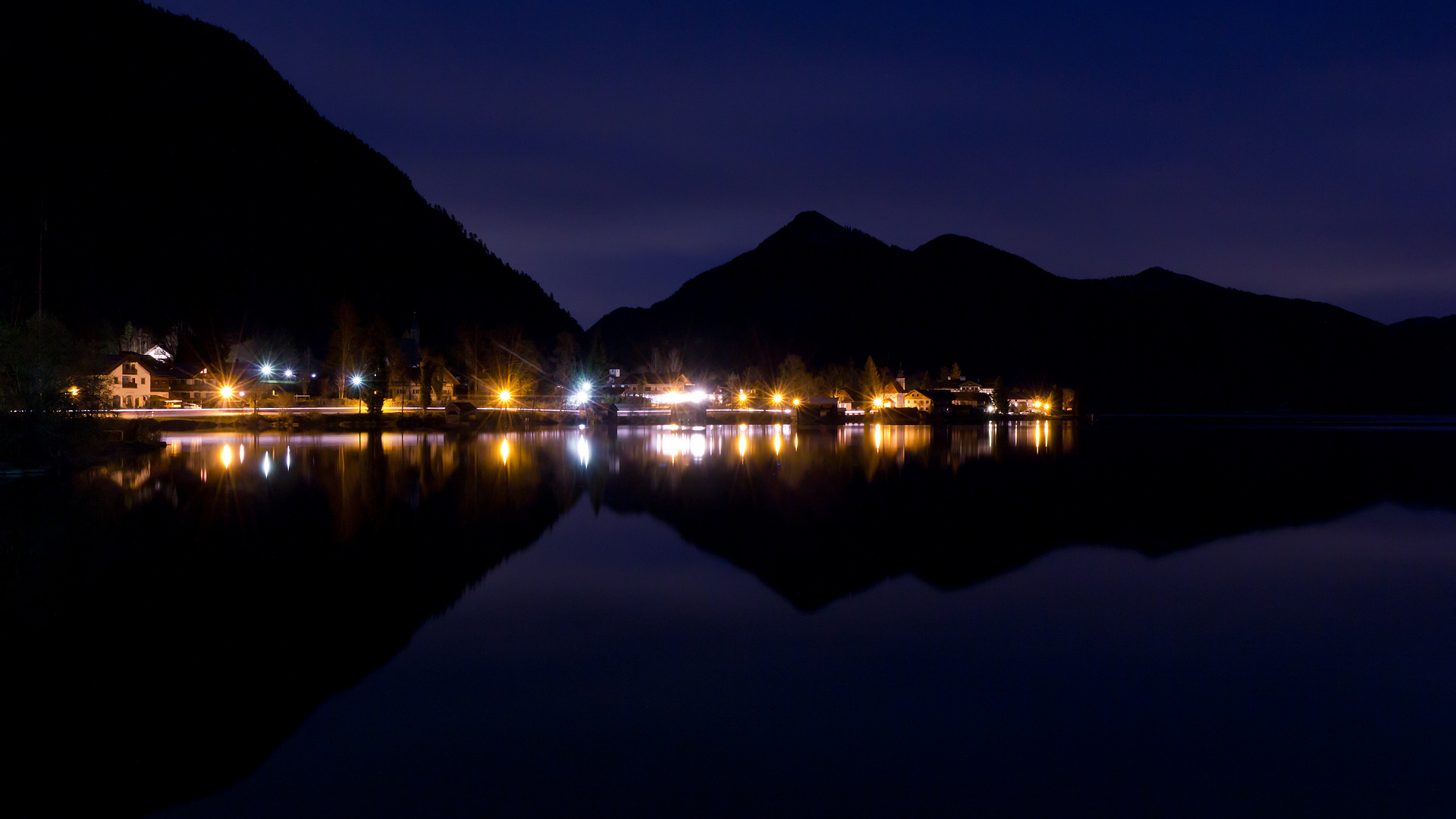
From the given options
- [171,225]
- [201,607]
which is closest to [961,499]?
[201,607]

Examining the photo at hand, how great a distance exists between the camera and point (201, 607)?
12.0m

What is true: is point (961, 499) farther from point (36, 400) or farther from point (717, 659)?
point (36, 400)

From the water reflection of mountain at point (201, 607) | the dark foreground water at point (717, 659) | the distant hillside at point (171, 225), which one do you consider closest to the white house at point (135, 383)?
the distant hillside at point (171, 225)

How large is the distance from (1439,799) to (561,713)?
7.24 meters

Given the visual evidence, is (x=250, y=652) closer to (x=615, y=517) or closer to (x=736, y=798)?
(x=736, y=798)

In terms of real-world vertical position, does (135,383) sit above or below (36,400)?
above

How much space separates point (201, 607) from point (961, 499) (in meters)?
19.8

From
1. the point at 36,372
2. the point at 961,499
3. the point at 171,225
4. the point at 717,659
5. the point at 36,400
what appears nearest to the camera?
the point at 717,659

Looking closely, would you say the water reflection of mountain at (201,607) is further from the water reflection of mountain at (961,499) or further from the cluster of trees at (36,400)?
the cluster of trees at (36,400)

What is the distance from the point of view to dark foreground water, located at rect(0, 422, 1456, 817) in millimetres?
6895

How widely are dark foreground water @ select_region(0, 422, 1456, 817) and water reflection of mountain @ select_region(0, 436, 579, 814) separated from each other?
6 centimetres

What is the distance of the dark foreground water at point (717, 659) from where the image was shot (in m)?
6.89

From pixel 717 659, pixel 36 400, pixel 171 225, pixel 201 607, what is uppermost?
pixel 171 225

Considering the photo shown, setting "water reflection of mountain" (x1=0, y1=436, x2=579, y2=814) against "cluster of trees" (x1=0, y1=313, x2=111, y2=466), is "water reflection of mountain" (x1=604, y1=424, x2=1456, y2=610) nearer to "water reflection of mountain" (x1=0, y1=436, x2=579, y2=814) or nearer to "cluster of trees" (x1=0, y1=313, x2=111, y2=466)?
"water reflection of mountain" (x1=0, y1=436, x2=579, y2=814)
